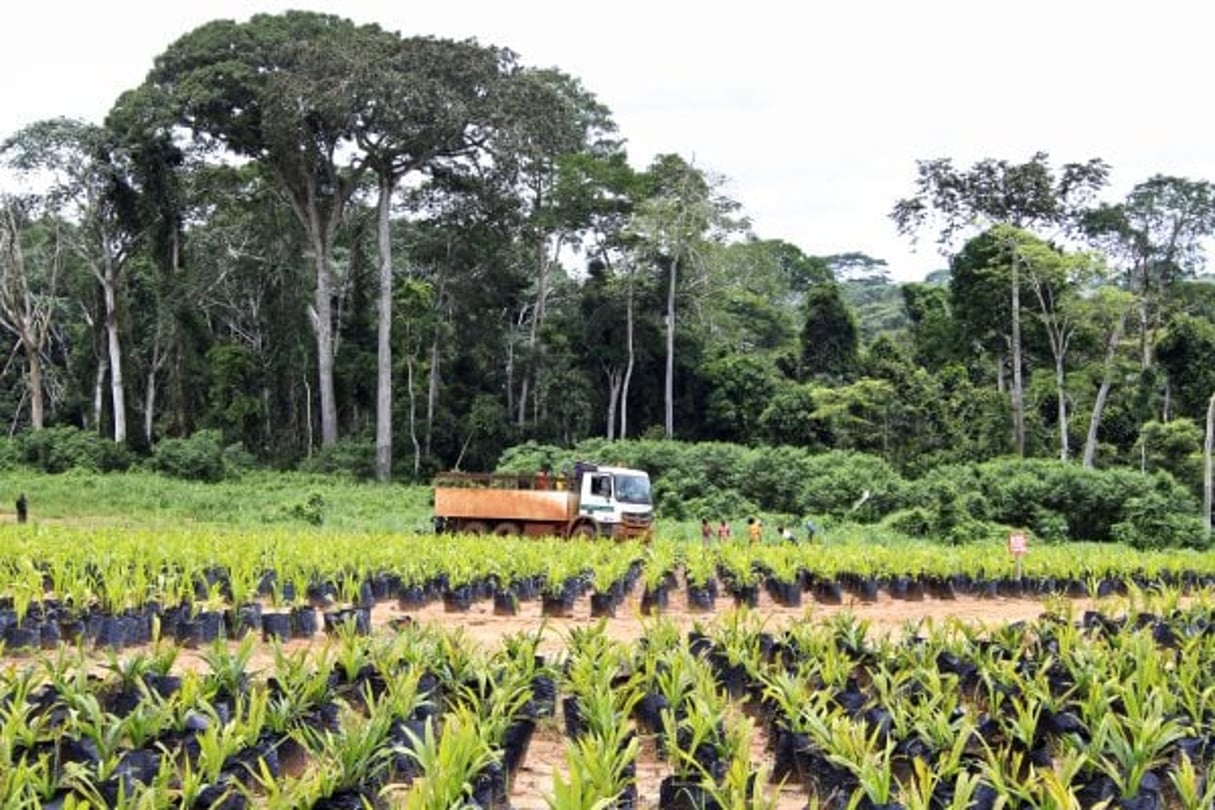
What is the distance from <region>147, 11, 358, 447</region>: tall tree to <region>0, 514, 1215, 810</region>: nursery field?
1881cm

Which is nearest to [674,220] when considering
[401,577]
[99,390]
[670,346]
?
[670,346]

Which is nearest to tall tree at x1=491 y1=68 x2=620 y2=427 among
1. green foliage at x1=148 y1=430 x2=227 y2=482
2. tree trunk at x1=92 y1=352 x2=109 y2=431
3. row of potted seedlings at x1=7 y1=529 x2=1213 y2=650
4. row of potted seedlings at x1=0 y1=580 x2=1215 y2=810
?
green foliage at x1=148 y1=430 x2=227 y2=482

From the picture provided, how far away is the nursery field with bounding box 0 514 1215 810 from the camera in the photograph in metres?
4.58

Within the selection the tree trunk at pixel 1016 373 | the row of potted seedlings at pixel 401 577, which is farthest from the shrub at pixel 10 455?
the tree trunk at pixel 1016 373

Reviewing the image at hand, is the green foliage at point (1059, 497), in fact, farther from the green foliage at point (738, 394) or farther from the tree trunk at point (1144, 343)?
the green foliage at point (738, 394)

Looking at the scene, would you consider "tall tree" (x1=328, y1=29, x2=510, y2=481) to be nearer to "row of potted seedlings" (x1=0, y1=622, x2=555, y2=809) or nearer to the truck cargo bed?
the truck cargo bed

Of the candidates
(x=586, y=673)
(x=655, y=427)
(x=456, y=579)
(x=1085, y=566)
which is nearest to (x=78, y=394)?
(x=655, y=427)

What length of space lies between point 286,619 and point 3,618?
2.15 meters

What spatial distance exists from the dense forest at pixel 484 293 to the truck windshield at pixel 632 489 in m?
11.3

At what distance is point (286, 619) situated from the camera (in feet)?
31.3

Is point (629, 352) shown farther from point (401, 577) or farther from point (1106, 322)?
point (401, 577)

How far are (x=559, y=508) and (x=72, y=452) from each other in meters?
18.2

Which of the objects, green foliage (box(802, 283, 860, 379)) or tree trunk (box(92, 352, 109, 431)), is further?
green foliage (box(802, 283, 860, 379))

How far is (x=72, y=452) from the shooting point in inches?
1209
